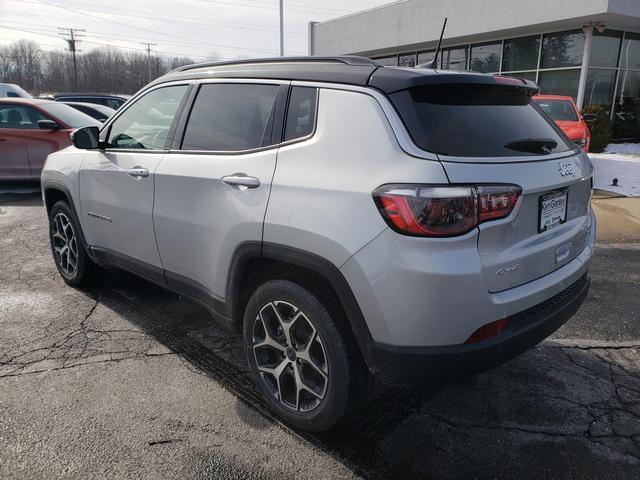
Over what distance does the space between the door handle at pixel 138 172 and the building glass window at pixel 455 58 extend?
60.0ft

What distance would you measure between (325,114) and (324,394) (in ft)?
4.50

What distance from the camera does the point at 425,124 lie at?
224 cm

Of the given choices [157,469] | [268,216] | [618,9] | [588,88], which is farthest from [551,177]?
[588,88]

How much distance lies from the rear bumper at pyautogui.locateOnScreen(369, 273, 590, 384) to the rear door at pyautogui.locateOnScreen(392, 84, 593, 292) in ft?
0.71

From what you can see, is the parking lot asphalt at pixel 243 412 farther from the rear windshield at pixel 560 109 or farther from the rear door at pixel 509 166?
the rear windshield at pixel 560 109

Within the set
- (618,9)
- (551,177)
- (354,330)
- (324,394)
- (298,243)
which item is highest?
(618,9)

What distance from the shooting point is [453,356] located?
84.1 inches

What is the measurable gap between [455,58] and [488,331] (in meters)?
20.2

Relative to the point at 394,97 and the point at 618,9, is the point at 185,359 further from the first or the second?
the point at 618,9

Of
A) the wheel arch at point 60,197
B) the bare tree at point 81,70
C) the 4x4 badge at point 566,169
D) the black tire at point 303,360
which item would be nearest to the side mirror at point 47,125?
the wheel arch at point 60,197

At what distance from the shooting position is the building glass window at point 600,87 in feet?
52.5

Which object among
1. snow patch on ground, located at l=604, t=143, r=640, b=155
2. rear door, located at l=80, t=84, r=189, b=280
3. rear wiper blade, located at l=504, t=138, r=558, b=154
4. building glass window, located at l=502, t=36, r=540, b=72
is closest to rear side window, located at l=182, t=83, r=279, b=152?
rear door, located at l=80, t=84, r=189, b=280

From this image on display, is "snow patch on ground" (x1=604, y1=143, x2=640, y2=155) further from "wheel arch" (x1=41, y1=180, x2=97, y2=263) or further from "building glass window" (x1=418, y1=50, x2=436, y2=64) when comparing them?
"wheel arch" (x1=41, y1=180, x2=97, y2=263)

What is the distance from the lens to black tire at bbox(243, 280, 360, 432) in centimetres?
238
